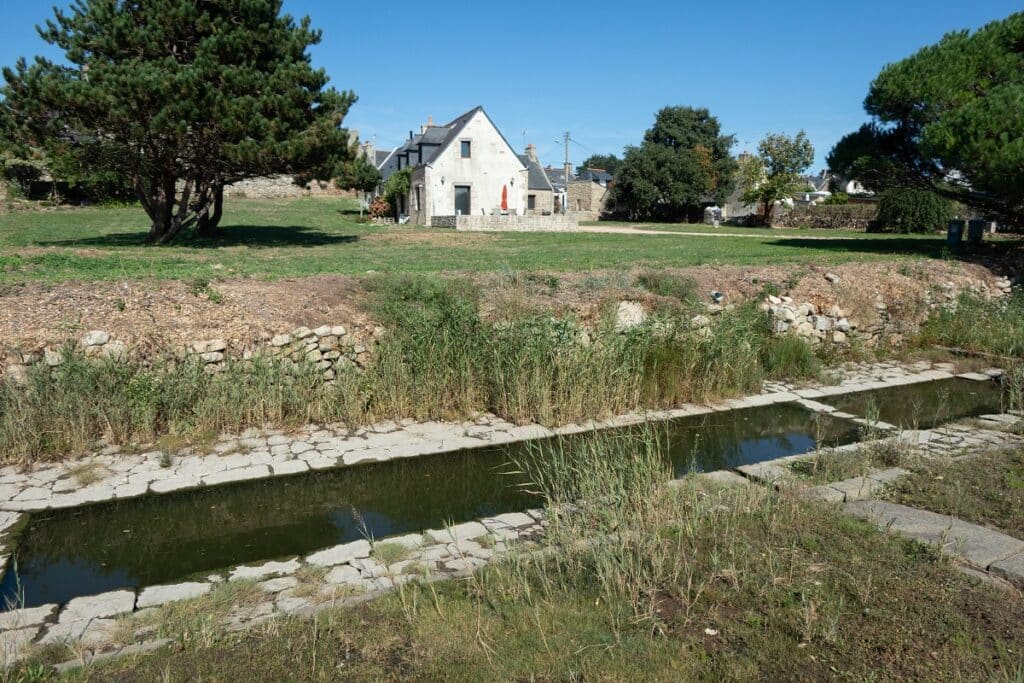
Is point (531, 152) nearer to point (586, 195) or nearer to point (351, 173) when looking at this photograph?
point (586, 195)

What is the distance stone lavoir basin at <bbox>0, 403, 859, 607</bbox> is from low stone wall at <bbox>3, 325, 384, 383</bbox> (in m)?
1.92

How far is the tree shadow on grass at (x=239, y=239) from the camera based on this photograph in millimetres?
16094

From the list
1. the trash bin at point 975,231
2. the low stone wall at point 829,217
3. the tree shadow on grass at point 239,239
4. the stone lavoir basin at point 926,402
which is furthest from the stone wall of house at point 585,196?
the stone lavoir basin at point 926,402

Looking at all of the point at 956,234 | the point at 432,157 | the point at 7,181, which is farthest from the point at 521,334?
the point at 7,181

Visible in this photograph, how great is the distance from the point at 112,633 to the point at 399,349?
14.7 ft

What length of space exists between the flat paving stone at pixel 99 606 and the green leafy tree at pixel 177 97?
12.5 meters

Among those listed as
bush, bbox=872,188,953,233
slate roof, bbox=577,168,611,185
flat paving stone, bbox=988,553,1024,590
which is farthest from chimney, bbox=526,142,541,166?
flat paving stone, bbox=988,553,1024,590

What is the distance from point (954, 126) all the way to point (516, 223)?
1703 cm

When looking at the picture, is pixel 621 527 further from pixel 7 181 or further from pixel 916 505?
pixel 7 181

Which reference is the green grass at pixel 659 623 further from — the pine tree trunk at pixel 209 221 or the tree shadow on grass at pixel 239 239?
the pine tree trunk at pixel 209 221

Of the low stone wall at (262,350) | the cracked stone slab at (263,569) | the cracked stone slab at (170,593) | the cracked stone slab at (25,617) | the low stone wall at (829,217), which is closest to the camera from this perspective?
the cracked stone slab at (25,617)

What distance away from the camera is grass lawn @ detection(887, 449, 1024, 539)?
14.8ft

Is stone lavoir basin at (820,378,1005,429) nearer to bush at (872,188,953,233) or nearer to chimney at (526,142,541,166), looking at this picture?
bush at (872,188,953,233)

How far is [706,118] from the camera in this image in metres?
51.3
